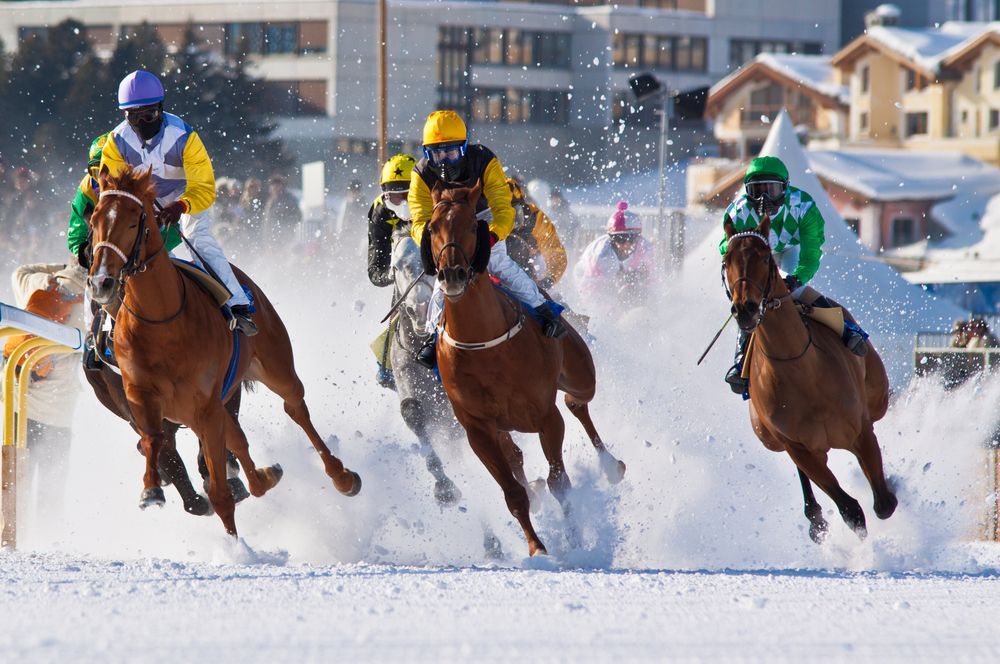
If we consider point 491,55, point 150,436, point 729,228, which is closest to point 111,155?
point 150,436

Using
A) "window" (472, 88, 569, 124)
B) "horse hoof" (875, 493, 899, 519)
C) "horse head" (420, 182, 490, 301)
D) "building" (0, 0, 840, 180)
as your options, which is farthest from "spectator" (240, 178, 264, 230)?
"window" (472, 88, 569, 124)

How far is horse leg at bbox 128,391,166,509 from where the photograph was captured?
25.3 ft

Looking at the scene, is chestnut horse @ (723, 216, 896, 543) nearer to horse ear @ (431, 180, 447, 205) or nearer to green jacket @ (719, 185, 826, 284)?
green jacket @ (719, 185, 826, 284)

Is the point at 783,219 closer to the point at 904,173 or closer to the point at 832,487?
the point at 832,487

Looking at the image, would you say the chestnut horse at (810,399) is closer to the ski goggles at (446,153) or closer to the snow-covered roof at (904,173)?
the ski goggles at (446,153)

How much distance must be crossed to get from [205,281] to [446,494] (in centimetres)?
207

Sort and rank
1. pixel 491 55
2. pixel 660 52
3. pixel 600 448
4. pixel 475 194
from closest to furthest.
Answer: pixel 475 194 → pixel 600 448 → pixel 491 55 → pixel 660 52

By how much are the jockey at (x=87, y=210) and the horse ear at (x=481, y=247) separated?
176 cm

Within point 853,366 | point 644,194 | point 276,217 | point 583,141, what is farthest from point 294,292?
point 583,141

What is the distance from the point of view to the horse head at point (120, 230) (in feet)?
23.8

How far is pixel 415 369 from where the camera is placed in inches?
392

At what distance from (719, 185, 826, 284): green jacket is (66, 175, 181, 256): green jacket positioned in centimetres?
330

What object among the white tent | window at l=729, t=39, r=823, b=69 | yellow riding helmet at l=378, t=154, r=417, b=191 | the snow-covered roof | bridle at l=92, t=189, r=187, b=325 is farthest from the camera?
window at l=729, t=39, r=823, b=69

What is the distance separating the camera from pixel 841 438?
8.49 meters
